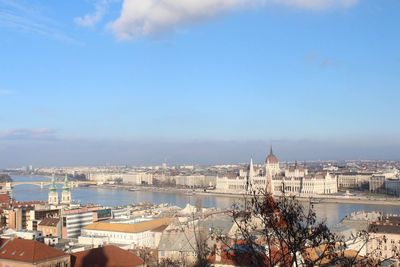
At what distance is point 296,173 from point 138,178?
938 inches

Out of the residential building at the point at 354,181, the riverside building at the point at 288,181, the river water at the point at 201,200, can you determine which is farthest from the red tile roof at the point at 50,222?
the residential building at the point at 354,181

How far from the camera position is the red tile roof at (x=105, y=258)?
28.1 ft

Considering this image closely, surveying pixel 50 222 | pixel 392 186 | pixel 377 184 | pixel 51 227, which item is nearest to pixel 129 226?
pixel 51 227

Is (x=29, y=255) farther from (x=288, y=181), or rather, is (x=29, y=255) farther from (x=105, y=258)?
(x=288, y=181)

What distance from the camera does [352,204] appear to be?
3150cm

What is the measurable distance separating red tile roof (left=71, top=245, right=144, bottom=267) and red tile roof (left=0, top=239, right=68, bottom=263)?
21.4 inches

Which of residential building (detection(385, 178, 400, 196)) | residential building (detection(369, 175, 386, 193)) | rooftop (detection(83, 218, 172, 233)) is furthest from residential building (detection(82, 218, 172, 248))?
residential building (detection(369, 175, 386, 193))

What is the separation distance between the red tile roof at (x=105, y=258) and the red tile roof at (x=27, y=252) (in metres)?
0.54

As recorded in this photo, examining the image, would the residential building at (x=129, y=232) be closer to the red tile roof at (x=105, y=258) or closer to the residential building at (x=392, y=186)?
the red tile roof at (x=105, y=258)

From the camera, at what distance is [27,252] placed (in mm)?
7863

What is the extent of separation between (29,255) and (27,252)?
0.11 metres

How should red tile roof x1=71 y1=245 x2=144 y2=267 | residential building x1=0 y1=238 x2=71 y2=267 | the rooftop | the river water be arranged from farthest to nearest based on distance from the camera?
the river water < the rooftop < red tile roof x1=71 y1=245 x2=144 y2=267 < residential building x1=0 y1=238 x2=71 y2=267

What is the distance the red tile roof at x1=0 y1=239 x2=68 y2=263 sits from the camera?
306 inches

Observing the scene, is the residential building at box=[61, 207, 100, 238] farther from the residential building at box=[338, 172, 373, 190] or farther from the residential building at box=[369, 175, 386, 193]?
the residential building at box=[338, 172, 373, 190]
